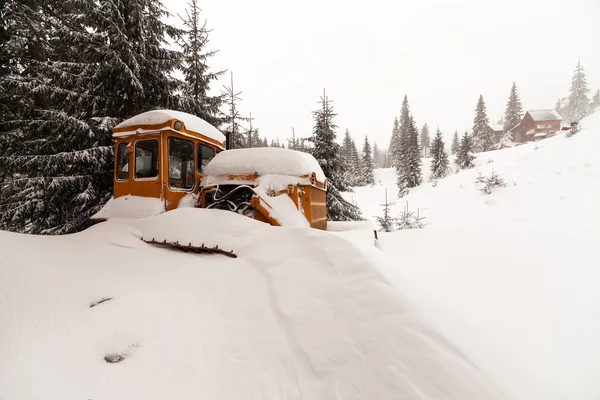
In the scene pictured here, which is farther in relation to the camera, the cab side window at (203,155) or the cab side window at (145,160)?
the cab side window at (203,155)

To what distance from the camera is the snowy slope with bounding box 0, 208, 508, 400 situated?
5.35 feet

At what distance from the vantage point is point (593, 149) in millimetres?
15539

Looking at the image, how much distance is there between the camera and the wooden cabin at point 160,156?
15.4 ft

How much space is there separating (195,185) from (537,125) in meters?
61.1

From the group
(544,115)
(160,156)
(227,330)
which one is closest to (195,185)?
(160,156)

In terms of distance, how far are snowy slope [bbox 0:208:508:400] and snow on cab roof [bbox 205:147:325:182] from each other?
156cm

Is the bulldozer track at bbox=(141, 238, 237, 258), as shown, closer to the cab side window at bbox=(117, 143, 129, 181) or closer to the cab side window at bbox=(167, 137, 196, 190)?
the cab side window at bbox=(167, 137, 196, 190)

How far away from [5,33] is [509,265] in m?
16.2

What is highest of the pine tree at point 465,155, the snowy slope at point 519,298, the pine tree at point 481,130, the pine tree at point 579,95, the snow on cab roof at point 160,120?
the pine tree at point 579,95

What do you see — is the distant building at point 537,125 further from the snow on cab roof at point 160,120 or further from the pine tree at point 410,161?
the snow on cab roof at point 160,120

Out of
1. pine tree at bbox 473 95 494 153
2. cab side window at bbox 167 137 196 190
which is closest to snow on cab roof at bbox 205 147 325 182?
cab side window at bbox 167 137 196 190

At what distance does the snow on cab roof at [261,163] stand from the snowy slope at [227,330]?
5.10 ft

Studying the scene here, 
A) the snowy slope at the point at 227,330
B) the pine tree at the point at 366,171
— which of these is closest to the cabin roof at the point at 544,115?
the pine tree at the point at 366,171

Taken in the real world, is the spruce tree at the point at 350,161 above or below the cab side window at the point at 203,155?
above
